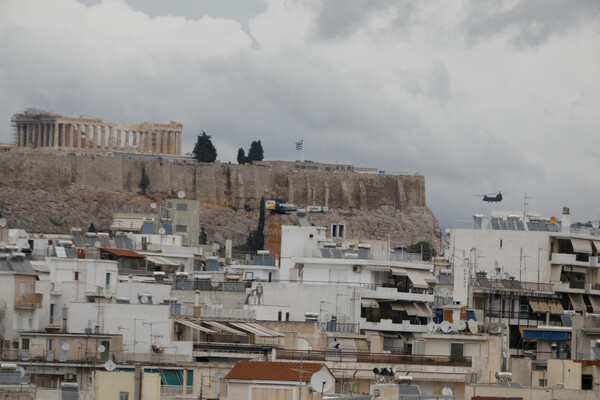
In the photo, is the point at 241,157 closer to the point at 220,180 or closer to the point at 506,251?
the point at 220,180

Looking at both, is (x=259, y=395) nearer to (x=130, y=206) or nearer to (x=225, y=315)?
(x=225, y=315)

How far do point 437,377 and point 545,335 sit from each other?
32.6ft

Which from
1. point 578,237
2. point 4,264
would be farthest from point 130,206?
point 4,264

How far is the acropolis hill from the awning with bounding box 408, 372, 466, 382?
10353 centimetres

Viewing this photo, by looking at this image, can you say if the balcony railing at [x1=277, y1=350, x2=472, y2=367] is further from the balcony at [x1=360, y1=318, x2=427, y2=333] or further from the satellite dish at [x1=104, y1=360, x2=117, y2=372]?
the balcony at [x1=360, y1=318, x2=427, y2=333]

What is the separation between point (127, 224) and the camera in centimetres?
7694

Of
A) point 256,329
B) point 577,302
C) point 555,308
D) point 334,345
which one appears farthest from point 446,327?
point 577,302

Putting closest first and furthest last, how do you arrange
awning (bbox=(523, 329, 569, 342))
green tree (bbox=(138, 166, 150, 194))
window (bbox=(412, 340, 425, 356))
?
window (bbox=(412, 340, 425, 356))
awning (bbox=(523, 329, 569, 342))
green tree (bbox=(138, 166, 150, 194))

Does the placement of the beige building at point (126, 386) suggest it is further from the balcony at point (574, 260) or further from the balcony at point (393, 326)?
the balcony at point (574, 260)

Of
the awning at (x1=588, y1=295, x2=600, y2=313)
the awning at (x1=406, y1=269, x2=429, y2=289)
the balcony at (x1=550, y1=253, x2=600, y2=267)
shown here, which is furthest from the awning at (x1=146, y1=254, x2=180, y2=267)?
the awning at (x1=588, y1=295, x2=600, y2=313)

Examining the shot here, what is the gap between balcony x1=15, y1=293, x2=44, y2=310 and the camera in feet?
120

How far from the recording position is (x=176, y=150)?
157500 millimetres

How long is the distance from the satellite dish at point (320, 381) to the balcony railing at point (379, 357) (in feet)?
21.2

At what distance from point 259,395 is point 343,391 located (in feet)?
13.7
